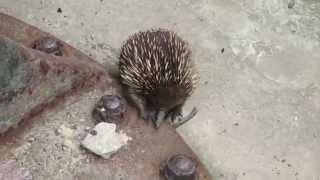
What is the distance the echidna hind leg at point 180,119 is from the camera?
10.1 ft

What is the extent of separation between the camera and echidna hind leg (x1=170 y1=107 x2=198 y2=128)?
3.09 metres

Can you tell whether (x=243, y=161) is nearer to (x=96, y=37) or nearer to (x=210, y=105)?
(x=210, y=105)

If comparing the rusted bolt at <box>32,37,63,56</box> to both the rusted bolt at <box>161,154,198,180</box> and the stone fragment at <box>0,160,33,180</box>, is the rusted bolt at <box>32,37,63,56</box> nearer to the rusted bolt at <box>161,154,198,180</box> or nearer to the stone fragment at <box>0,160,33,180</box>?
the stone fragment at <box>0,160,33,180</box>

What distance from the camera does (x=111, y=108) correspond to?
269cm

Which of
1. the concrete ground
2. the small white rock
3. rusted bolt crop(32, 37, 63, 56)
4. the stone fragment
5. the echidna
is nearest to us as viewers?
the stone fragment

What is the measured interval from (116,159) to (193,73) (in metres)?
0.64

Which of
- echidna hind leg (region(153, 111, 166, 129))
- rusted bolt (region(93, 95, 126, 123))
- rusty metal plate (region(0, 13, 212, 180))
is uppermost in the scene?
rusted bolt (region(93, 95, 126, 123))

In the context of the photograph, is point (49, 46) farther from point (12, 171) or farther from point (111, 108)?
point (12, 171)

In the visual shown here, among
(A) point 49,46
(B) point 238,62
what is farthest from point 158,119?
(B) point 238,62

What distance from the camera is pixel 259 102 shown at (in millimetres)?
3248

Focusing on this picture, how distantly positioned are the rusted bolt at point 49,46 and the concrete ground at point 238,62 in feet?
1.64

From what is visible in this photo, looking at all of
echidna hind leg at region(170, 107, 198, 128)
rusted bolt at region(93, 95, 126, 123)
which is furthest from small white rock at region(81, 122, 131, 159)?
echidna hind leg at region(170, 107, 198, 128)

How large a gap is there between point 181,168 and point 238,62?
1.09 metres

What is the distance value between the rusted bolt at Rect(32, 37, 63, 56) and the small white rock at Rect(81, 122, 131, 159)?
488 millimetres
